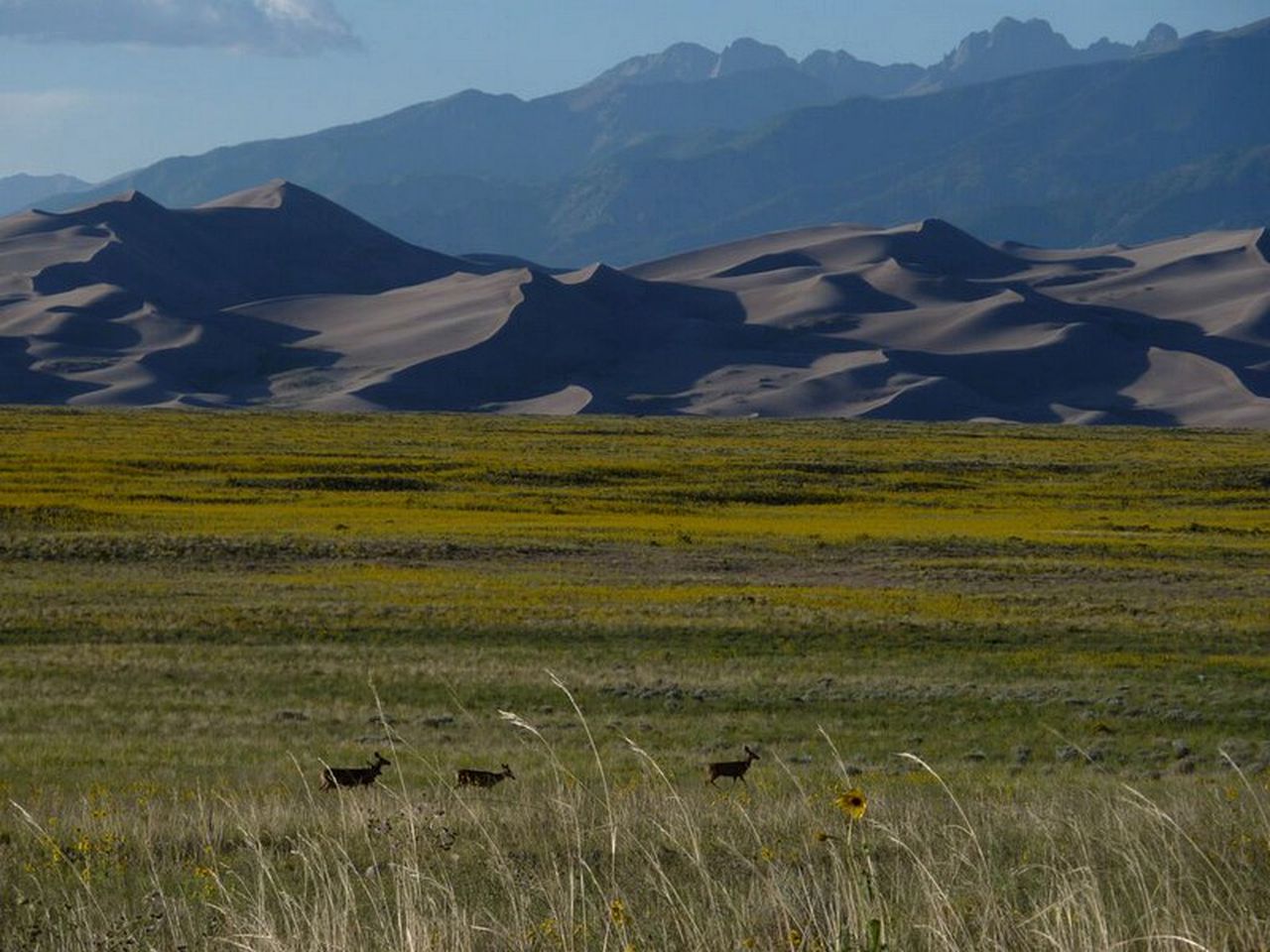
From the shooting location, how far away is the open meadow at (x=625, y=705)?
21.5 ft

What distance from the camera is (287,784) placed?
12898 mm

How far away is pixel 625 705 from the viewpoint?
65.8 feet

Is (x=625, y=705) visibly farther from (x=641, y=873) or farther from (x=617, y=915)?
(x=617, y=915)

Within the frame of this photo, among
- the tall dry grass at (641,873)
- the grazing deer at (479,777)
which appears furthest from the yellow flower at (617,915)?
the grazing deer at (479,777)

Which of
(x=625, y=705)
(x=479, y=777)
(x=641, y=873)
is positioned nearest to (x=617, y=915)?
(x=641, y=873)

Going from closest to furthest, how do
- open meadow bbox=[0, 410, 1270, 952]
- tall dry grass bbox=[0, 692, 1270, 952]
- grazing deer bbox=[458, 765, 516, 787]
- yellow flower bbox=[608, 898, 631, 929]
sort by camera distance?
1. yellow flower bbox=[608, 898, 631, 929]
2. tall dry grass bbox=[0, 692, 1270, 952]
3. open meadow bbox=[0, 410, 1270, 952]
4. grazing deer bbox=[458, 765, 516, 787]

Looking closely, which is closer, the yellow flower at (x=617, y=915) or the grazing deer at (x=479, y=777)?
the yellow flower at (x=617, y=915)

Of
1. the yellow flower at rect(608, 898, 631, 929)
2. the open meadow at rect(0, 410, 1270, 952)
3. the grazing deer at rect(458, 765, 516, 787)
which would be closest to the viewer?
the yellow flower at rect(608, 898, 631, 929)

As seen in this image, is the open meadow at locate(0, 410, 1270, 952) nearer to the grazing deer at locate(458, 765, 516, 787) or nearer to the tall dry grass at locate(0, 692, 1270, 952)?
the tall dry grass at locate(0, 692, 1270, 952)

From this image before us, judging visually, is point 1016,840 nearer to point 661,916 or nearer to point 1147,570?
point 661,916

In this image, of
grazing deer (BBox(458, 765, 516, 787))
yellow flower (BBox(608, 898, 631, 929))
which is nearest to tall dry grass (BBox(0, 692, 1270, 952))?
yellow flower (BBox(608, 898, 631, 929))

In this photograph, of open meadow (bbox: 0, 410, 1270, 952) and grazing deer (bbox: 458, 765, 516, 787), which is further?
grazing deer (bbox: 458, 765, 516, 787)

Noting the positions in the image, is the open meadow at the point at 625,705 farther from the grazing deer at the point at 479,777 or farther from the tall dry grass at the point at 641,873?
the grazing deer at the point at 479,777

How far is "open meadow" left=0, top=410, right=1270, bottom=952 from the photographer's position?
6551 millimetres
